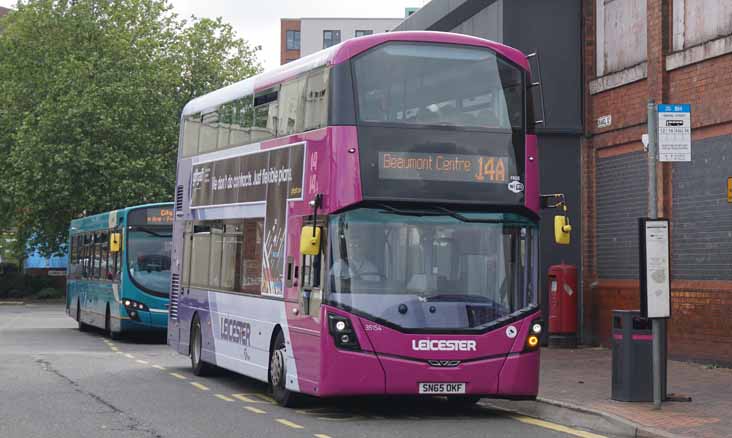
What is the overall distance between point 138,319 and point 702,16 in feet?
43.2

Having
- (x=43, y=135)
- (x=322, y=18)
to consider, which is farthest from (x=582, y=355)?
(x=322, y=18)

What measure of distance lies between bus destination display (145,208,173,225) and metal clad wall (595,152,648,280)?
9.40 metres

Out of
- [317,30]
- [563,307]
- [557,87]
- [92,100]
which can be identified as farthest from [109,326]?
[317,30]

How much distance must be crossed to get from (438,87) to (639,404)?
4.02 meters

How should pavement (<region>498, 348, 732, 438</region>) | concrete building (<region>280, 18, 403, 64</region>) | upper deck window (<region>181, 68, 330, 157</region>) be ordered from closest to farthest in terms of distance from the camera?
pavement (<region>498, 348, 732, 438</region>) < upper deck window (<region>181, 68, 330, 157</region>) < concrete building (<region>280, 18, 403, 64</region>)

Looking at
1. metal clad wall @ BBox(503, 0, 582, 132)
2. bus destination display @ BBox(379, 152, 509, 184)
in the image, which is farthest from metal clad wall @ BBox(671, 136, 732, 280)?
bus destination display @ BBox(379, 152, 509, 184)

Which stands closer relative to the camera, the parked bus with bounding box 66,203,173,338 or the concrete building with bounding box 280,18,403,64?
the parked bus with bounding box 66,203,173,338

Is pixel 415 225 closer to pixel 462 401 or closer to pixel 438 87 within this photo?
pixel 438 87

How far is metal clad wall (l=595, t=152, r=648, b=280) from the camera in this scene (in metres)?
21.0

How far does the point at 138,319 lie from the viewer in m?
26.1

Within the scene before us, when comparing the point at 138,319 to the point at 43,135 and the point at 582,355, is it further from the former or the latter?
the point at 43,135

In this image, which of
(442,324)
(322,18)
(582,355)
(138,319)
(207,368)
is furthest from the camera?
(322,18)

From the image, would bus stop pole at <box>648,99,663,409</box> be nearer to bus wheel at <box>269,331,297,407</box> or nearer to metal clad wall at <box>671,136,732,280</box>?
bus wheel at <box>269,331,297,407</box>

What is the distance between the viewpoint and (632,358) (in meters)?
13.7
